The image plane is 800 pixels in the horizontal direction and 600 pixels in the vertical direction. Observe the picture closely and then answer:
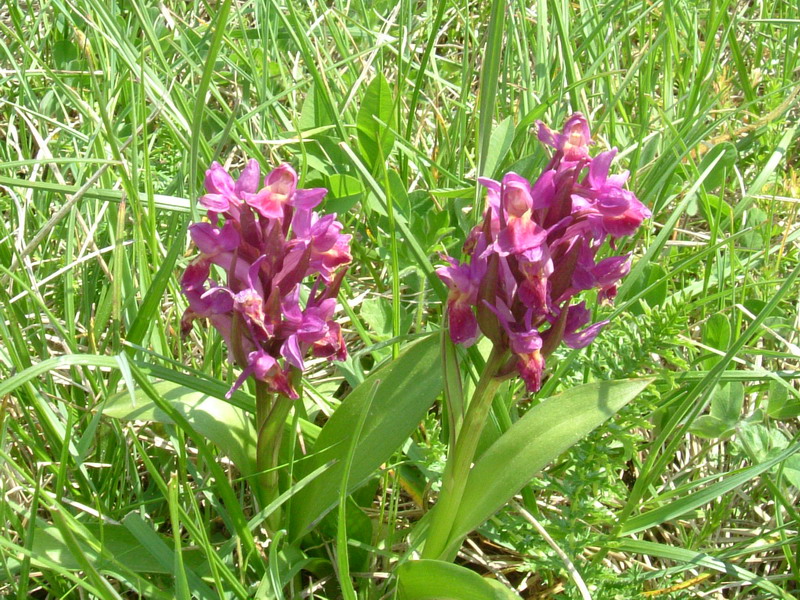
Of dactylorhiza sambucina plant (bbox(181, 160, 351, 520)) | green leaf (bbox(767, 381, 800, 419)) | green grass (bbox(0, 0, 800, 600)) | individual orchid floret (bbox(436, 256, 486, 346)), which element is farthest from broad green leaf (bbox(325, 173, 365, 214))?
green leaf (bbox(767, 381, 800, 419))

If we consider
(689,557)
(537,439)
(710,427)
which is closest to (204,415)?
(537,439)

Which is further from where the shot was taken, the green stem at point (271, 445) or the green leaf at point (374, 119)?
the green leaf at point (374, 119)

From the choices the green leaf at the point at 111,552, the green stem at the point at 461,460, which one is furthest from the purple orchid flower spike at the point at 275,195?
the green leaf at the point at 111,552

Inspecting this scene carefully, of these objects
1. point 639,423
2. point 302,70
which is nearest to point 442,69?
point 302,70

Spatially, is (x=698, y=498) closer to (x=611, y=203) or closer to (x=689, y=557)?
(x=689, y=557)

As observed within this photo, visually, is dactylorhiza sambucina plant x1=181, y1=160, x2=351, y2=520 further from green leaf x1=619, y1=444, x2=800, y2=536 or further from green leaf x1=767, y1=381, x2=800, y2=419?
green leaf x1=767, y1=381, x2=800, y2=419

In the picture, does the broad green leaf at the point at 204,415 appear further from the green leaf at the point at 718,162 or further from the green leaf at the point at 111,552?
the green leaf at the point at 718,162
